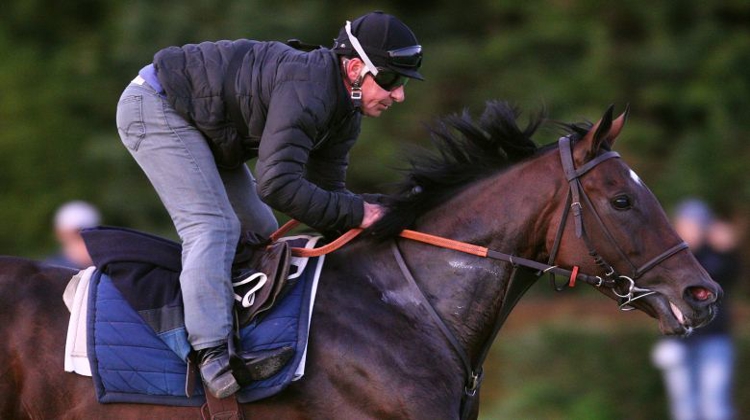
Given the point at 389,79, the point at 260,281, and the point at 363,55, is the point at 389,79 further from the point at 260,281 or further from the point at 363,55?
the point at 260,281

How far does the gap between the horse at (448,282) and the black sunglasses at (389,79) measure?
1.28ft

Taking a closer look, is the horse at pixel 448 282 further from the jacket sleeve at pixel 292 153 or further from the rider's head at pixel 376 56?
the rider's head at pixel 376 56

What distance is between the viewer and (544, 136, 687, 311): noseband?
4672mm

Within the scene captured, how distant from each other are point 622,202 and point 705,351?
5.03 meters

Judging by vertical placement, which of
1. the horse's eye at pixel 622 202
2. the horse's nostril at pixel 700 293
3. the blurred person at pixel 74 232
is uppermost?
the horse's eye at pixel 622 202

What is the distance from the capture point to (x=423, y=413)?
4520 mm

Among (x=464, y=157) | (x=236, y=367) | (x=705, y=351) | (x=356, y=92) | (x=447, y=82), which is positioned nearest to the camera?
(x=236, y=367)

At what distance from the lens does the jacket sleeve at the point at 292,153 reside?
455 cm

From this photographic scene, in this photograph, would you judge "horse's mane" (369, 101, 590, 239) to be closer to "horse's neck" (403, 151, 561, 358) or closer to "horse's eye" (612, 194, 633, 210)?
"horse's neck" (403, 151, 561, 358)

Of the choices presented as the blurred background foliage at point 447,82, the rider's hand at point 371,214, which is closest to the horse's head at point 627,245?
the rider's hand at point 371,214

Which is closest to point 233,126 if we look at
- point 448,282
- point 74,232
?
point 448,282

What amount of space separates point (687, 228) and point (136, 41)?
9.27 meters

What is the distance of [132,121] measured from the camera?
16.0 ft

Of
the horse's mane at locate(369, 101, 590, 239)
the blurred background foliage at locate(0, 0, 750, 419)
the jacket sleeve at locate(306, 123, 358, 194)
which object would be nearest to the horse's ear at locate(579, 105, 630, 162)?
the horse's mane at locate(369, 101, 590, 239)
